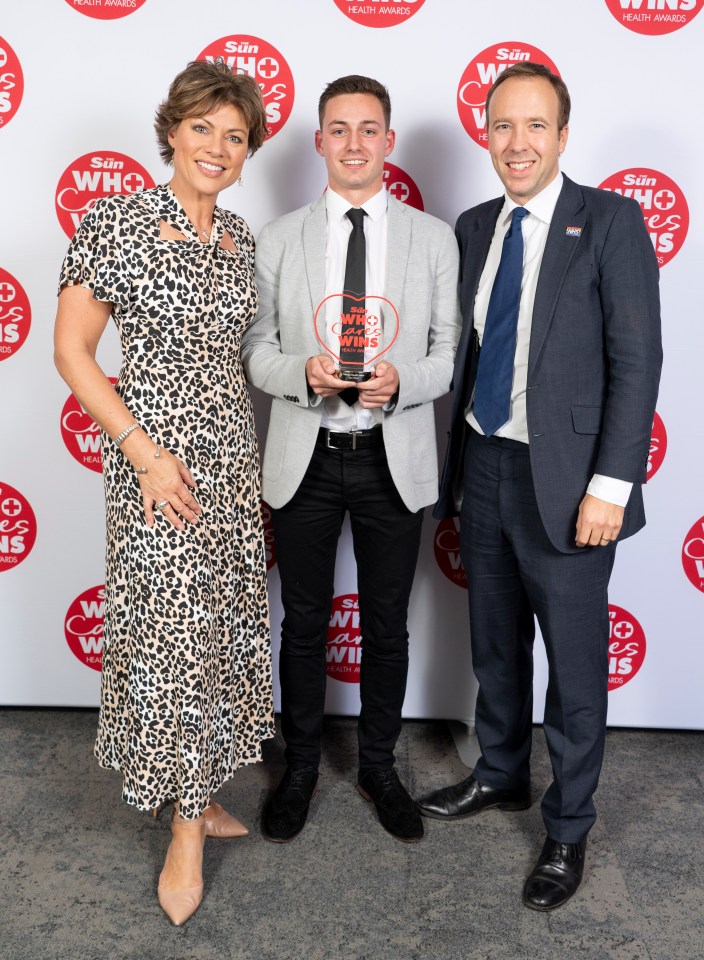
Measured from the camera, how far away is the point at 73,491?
283 centimetres

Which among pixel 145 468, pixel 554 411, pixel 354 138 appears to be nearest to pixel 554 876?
pixel 554 411

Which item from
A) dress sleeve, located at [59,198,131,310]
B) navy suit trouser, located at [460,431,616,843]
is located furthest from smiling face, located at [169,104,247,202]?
navy suit trouser, located at [460,431,616,843]

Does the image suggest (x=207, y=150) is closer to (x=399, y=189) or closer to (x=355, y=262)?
(x=355, y=262)

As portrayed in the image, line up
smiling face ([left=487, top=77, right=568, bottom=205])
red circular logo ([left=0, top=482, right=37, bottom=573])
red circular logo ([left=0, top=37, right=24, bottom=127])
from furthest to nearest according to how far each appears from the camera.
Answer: red circular logo ([left=0, top=482, right=37, bottom=573])
red circular logo ([left=0, top=37, right=24, bottom=127])
smiling face ([left=487, top=77, right=568, bottom=205])

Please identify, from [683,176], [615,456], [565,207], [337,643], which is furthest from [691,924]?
[683,176]

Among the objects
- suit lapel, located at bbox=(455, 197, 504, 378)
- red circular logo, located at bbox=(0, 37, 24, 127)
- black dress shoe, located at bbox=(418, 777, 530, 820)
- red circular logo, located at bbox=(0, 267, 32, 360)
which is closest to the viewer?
suit lapel, located at bbox=(455, 197, 504, 378)

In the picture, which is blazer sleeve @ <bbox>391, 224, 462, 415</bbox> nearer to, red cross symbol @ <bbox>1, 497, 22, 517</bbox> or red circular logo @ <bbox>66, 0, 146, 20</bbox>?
red circular logo @ <bbox>66, 0, 146, 20</bbox>

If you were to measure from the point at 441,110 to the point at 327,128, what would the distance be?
1.90 feet

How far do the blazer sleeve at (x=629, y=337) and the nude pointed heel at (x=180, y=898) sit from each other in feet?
4.25

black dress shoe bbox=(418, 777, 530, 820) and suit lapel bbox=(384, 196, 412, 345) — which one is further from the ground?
suit lapel bbox=(384, 196, 412, 345)

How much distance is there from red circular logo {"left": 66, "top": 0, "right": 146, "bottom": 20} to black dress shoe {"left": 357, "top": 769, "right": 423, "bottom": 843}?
2.30 meters

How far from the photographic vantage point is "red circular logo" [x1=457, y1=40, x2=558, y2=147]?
2.52 m

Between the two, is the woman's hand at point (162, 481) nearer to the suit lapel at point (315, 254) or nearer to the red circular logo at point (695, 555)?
the suit lapel at point (315, 254)

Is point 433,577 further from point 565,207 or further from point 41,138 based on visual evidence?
point 41,138
